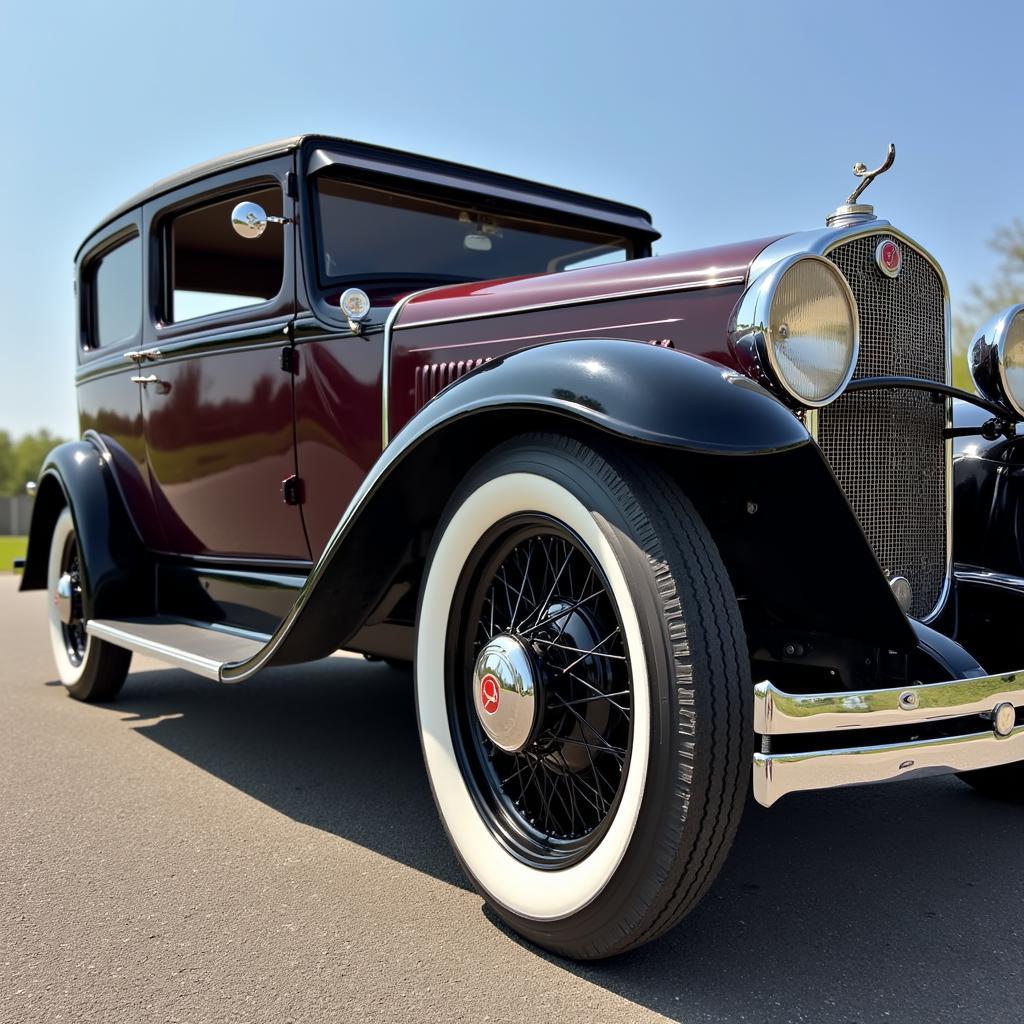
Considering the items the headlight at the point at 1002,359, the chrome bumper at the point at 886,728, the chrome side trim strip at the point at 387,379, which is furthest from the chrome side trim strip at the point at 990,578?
the chrome side trim strip at the point at 387,379

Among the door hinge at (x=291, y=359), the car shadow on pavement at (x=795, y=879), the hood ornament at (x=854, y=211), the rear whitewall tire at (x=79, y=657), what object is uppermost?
the hood ornament at (x=854, y=211)

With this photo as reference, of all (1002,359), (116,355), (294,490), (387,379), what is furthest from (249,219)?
(1002,359)

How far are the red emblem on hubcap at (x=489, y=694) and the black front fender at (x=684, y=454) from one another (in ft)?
1.64

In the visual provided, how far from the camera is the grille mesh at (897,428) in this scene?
2.21 metres

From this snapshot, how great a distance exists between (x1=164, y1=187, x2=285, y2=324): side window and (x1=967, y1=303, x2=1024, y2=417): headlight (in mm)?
2137

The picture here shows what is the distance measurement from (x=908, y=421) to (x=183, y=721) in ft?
9.08

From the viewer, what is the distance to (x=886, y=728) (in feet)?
5.97

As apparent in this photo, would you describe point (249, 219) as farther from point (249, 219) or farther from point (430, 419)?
point (430, 419)

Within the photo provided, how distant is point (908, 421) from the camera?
2346 mm

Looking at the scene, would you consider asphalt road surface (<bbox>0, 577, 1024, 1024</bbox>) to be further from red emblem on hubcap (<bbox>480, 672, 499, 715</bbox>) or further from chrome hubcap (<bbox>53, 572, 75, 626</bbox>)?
chrome hubcap (<bbox>53, 572, 75, 626</bbox>)

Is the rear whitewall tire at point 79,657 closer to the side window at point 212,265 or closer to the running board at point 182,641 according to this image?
the running board at point 182,641

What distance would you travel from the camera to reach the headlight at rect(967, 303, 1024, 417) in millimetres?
2420

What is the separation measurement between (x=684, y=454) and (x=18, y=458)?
269 ft

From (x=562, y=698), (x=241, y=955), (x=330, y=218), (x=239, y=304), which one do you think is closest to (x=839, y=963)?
(x=562, y=698)
